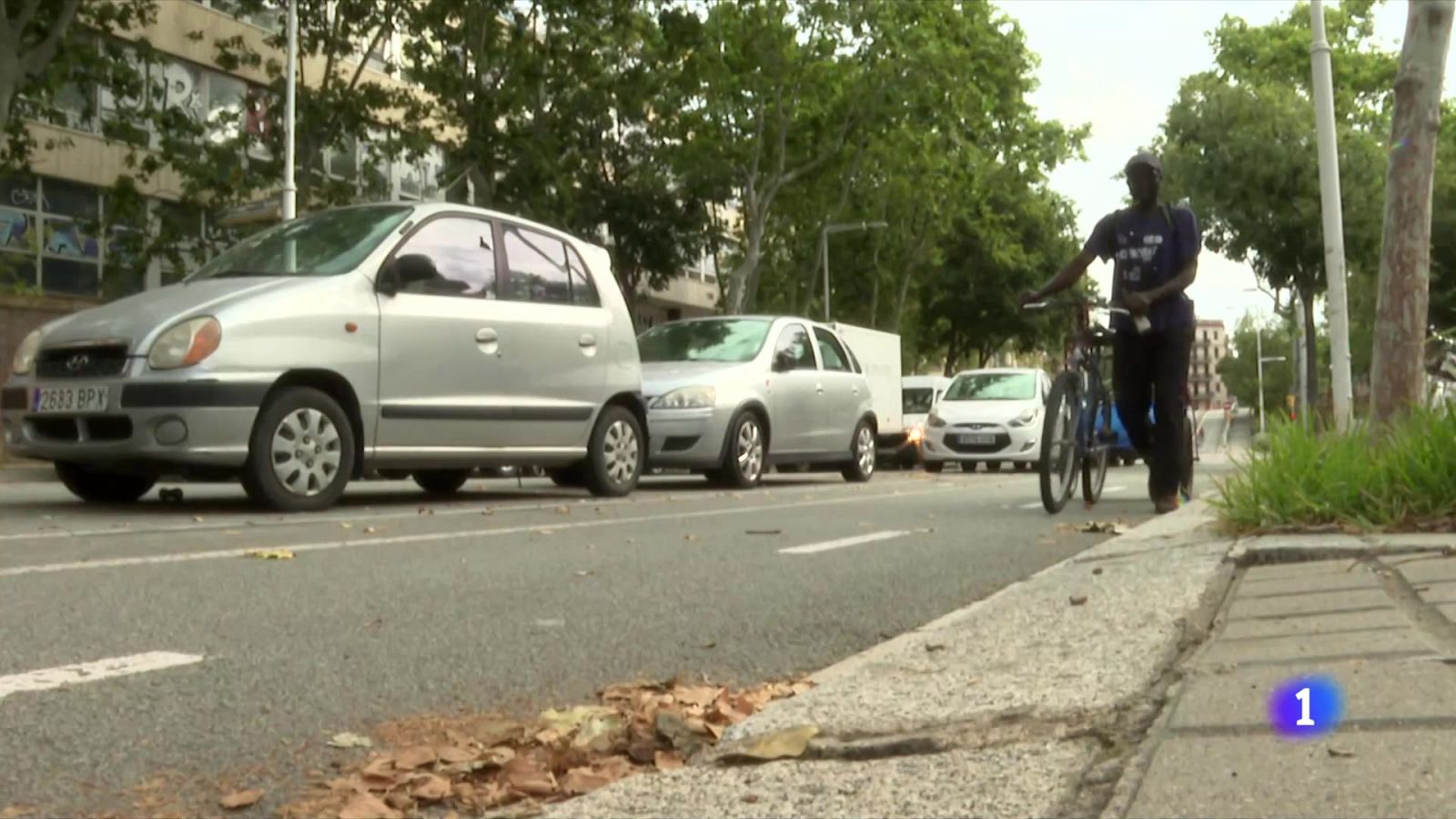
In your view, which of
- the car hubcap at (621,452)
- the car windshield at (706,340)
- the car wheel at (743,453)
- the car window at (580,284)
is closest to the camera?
the car window at (580,284)

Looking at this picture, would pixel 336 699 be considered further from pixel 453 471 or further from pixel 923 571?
pixel 453 471

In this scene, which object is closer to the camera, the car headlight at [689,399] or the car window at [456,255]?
the car window at [456,255]

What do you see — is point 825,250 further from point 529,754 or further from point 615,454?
point 529,754

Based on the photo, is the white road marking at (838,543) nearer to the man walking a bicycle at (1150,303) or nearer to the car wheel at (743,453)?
the man walking a bicycle at (1150,303)

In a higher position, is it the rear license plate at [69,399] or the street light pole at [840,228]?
the street light pole at [840,228]

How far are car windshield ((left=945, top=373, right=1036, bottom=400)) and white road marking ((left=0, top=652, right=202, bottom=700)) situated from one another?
21136mm

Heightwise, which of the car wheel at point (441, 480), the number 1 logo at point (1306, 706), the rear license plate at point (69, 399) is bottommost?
the number 1 logo at point (1306, 706)

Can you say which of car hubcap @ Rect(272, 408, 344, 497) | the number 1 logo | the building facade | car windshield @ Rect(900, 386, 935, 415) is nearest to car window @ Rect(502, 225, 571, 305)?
car hubcap @ Rect(272, 408, 344, 497)

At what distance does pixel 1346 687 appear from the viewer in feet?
10.3

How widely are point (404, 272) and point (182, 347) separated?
54.6 inches

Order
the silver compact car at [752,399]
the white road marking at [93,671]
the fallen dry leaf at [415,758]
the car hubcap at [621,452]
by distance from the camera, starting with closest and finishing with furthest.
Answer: the fallen dry leaf at [415,758]
the white road marking at [93,671]
the car hubcap at [621,452]
the silver compact car at [752,399]

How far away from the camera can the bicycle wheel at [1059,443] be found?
383 inches

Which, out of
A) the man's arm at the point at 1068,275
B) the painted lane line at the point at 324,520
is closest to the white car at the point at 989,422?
the painted lane line at the point at 324,520

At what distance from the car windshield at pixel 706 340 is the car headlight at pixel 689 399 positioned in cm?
76
